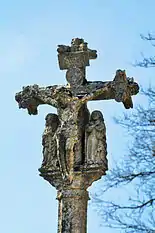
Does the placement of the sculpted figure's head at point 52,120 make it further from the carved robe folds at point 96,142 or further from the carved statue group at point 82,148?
the carved robe folds at point 96,142

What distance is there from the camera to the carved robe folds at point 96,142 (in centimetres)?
897

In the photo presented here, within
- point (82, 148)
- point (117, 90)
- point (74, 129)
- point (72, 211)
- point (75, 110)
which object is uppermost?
point (117, 90)

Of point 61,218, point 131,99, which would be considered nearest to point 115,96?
point 131,99

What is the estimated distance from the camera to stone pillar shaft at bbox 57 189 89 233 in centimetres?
875

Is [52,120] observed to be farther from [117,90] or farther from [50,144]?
[117,90]

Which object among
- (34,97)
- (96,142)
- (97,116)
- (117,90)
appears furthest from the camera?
(34,97)

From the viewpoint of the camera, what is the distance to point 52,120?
30.9ft

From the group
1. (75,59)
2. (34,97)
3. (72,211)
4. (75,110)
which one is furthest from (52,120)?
(72,211)

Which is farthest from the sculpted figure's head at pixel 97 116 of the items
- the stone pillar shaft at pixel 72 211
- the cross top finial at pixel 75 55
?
the stone pillar shaft at pixel 72 211

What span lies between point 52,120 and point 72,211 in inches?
50.2

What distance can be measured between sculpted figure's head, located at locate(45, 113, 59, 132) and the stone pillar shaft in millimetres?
923

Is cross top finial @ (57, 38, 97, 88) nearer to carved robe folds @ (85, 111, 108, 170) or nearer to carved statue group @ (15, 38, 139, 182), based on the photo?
carved statue group @ (15, 38, 139, 182)

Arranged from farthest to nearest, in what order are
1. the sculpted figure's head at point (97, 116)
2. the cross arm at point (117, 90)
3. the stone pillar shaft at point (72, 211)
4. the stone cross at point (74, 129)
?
1. the cross arm at point (117, 90)
2. the sculpted figure's head at point (97, 116)
3. the stone cross at point (74, 129)
4. the stone pillar shaft at point (72, 211)

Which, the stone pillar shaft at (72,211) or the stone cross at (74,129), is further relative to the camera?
the stone cross at (74,129)
